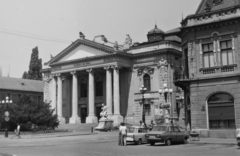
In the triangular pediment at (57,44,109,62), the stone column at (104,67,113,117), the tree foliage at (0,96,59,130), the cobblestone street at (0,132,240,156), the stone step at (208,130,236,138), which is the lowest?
the cobblestone street at (0,132,240,156)

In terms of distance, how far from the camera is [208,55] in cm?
2972

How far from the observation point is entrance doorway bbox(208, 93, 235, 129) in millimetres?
27672

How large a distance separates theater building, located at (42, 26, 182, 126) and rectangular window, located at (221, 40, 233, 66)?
26.6 metres

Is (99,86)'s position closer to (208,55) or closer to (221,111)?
(208,55)

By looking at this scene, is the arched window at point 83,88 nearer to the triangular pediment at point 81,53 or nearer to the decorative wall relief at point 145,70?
the triangular pediment at point 81,53

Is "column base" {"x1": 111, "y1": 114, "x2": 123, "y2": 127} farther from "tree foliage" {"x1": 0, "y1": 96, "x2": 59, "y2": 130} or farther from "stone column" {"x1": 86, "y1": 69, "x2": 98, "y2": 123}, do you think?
"tree foliage" {"x1": 0, "y1": 96, "x2": 59, "y2": 130}

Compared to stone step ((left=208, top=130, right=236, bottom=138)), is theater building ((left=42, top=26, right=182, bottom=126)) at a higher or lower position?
higher

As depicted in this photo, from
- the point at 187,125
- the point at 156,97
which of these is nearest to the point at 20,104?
the point at 156,97

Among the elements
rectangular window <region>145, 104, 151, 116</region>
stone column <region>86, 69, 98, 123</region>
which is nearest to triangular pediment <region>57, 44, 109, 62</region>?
stone column <region>86, 69, 98, 123</region>

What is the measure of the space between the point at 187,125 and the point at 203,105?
4366 millimetres

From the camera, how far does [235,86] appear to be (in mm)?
27594

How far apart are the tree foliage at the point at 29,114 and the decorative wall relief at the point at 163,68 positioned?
20.2 meters

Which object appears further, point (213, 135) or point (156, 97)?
point (156, 97)

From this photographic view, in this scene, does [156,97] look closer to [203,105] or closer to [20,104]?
[20,104]
